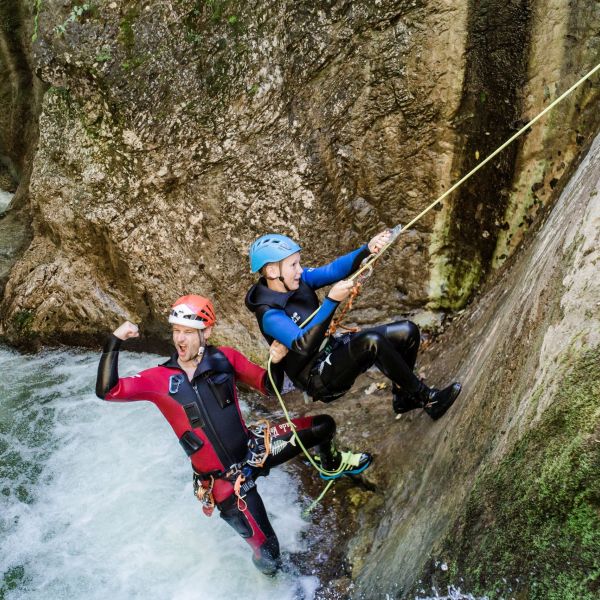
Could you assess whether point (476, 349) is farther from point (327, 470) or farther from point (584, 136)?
point (584, 136)

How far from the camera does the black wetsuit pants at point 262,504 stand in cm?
436

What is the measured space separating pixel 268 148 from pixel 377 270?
177 centimetres

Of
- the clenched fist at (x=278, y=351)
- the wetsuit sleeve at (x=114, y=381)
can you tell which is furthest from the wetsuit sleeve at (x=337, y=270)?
the wetsuit sleeve at (x=114, y=381)

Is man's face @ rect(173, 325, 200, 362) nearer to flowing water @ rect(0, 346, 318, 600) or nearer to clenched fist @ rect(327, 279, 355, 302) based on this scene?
clenched fist @ rect(327, 279, 355, 302)

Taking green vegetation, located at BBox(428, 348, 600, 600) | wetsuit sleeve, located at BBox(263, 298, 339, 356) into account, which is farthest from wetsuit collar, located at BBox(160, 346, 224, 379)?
green vegetation, located at BBox(428, 348, 600, 600)

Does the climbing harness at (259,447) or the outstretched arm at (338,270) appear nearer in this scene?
the climbing harness at (259,447)

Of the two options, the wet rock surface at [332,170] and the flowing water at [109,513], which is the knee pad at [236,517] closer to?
the flowing water at [109,513]

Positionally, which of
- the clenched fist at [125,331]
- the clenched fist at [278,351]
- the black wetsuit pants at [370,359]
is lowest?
the black wetsuit pants at [370,359]

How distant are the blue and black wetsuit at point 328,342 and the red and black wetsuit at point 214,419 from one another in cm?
38

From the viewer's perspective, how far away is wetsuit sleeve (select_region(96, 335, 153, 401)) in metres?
4.04

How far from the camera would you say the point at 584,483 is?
2.38 metres

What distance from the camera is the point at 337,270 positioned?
469 cm

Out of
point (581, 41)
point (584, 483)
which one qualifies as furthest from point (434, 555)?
point (581, 41)

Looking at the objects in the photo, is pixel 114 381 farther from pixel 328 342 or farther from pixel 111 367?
pixel 328 342
